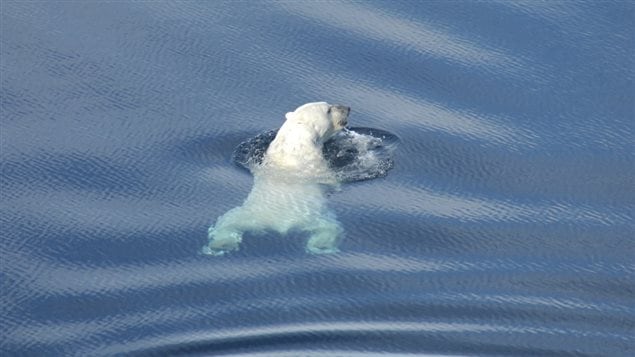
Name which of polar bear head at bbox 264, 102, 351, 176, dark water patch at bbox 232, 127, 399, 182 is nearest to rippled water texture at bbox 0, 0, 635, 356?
dark water patch at bbox 232, 127, 399, 182

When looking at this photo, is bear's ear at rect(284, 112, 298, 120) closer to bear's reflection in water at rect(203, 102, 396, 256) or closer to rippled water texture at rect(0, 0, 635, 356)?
bear's reflection in water at rect(203, 102, 396, 256)

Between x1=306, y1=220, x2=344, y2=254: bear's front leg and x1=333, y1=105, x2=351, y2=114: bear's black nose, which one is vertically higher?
x1=333, y1=105, x2=351, y2=114: bear's black nose

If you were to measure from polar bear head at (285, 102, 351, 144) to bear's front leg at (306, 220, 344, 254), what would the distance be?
5.72ft

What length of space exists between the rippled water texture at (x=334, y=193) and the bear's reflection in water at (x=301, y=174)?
0.18m

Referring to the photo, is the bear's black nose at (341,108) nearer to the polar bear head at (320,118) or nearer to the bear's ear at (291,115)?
the polar bear head at (320,118)

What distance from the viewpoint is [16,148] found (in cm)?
1709

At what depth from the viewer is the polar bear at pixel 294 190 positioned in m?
15.4

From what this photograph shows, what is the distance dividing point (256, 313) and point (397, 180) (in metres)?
3.19

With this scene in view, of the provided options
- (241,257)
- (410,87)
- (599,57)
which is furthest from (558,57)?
(241,257)

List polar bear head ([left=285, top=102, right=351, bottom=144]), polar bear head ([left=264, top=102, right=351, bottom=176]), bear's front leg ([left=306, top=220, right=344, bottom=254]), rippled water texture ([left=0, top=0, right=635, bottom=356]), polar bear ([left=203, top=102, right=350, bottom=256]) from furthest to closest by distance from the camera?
Result: polar bear head ([left=285, top=102, right=351, bottom=144]), polar bear head ([left=264, top=102, right=351, bottom=176]), polar bear ([left=203, top=102, right=350, bottom=256]), bear's front leg ([left=306, top=220, right=344, bottom=254]), rippled water texture ([left=0, top=0, right=635, bottom=356])

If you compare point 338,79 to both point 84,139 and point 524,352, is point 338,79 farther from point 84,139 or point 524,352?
point 524,352

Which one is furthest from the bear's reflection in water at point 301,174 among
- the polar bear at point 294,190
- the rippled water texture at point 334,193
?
the rippled water texture at point 334,193

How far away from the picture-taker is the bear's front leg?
1521 centimetres

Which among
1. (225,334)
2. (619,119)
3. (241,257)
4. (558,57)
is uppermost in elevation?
(558,57)
